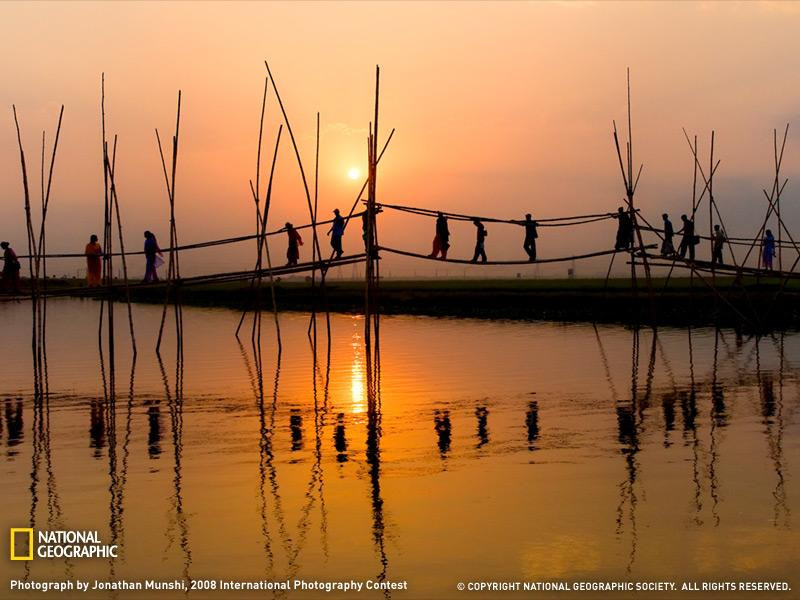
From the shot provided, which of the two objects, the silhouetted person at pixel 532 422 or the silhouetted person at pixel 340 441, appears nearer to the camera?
the silhouetted person at pixel 340 441

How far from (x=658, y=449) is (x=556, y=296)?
33.8 metres

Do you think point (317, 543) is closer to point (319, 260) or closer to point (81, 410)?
point (81, 410)

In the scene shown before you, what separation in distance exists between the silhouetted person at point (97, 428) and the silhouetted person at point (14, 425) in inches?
35.4

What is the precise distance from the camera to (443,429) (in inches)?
547

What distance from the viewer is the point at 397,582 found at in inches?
291

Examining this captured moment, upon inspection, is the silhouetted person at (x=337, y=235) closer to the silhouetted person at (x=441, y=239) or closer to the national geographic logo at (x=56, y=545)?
the silhouetted person at (x=441, y=239)

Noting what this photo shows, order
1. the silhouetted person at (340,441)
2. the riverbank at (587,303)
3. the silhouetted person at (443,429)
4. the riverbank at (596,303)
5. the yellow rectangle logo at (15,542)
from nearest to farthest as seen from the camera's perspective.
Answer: the yellow rectangle logo at (15,542)
the silhouetted person at (340,441)
the silhouetted person at (443,429)
the riverbank at (596,303)
the riverbank at (587,303)

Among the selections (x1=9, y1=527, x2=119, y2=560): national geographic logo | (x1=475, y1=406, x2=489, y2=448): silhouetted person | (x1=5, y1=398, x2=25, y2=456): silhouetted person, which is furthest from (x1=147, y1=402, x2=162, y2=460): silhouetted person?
(x1=475, y1=406, x2=489, y2=448): silhouetted person

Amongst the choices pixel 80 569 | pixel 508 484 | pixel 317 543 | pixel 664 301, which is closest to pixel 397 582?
pixel 317 543

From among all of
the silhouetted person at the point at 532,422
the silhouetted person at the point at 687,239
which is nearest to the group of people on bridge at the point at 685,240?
the silhouetted person at the point at 687,239

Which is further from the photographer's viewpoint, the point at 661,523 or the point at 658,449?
the point at 658,449

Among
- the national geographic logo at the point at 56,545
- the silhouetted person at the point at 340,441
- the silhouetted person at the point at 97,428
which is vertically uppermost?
the silhouetted person at the point at 97,428

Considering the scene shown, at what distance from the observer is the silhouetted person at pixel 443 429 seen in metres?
12.5

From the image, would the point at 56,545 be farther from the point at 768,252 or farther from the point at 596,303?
the point at 596,303
